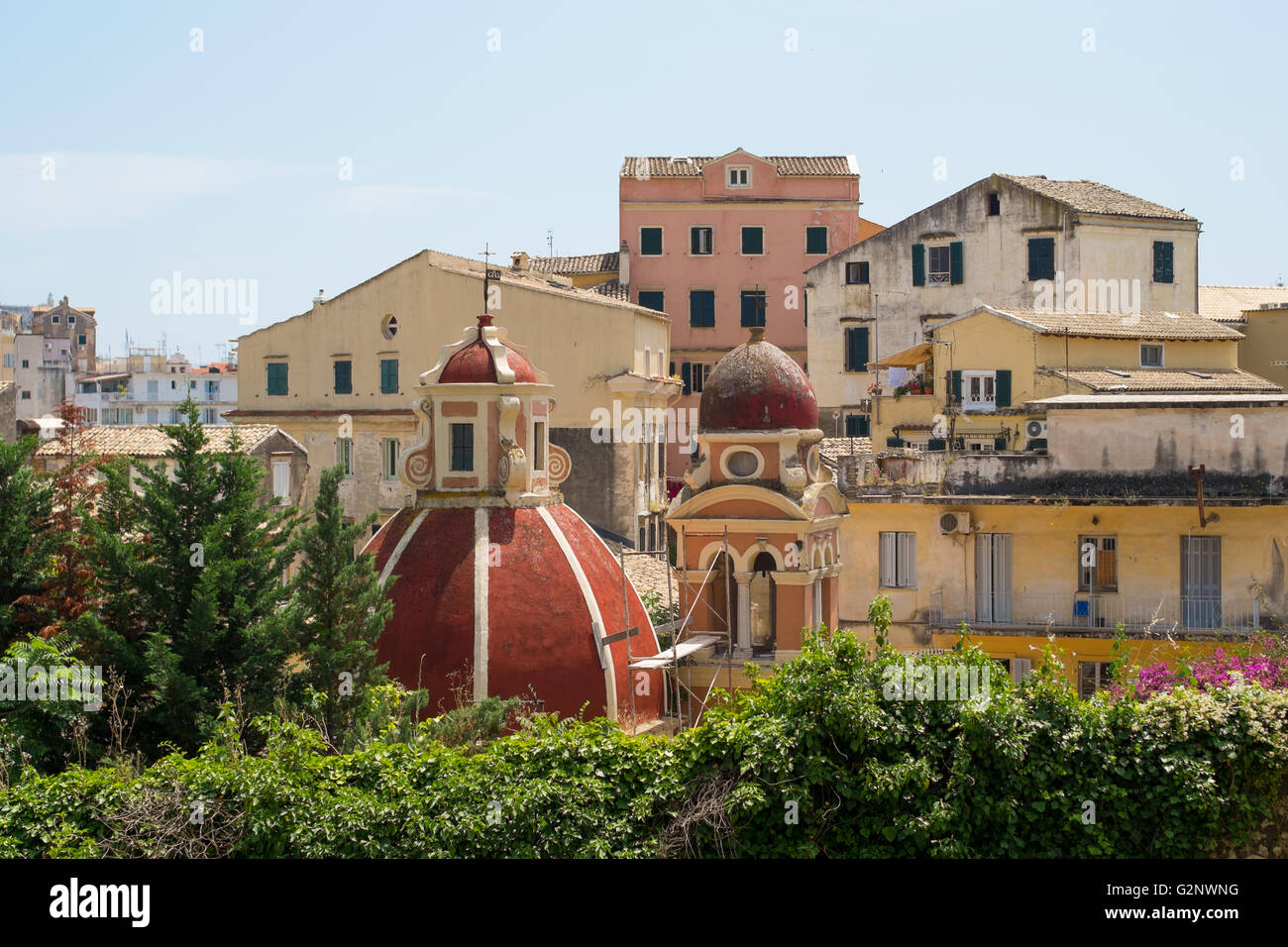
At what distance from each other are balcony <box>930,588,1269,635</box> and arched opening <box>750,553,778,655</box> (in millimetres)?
5356

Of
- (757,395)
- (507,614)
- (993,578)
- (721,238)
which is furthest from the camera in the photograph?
(721,238)

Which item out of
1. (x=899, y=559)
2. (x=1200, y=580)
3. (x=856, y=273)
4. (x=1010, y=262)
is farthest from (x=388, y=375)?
(x=1200, y=580)

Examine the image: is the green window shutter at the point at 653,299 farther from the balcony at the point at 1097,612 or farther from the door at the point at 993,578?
the door at the point at 993,578

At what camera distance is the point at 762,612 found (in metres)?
31.0

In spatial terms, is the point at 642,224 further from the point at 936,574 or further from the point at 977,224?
the point at 936,574

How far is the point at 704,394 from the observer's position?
30.0m

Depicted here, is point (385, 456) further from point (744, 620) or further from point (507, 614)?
point (507, 614)

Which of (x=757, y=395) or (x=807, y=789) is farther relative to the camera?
(x=757, y=395)

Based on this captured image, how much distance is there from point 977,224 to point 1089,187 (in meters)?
5.10

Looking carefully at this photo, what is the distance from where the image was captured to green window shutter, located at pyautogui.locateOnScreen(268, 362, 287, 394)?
54.8 meters

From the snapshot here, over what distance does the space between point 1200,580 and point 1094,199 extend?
2289cm

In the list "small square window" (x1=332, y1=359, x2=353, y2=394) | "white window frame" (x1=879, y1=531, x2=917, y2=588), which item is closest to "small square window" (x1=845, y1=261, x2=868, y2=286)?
"small square window" (x1=332, y1=359, x2=353, y2=394)

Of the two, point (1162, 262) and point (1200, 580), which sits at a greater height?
point (1162, 262)
